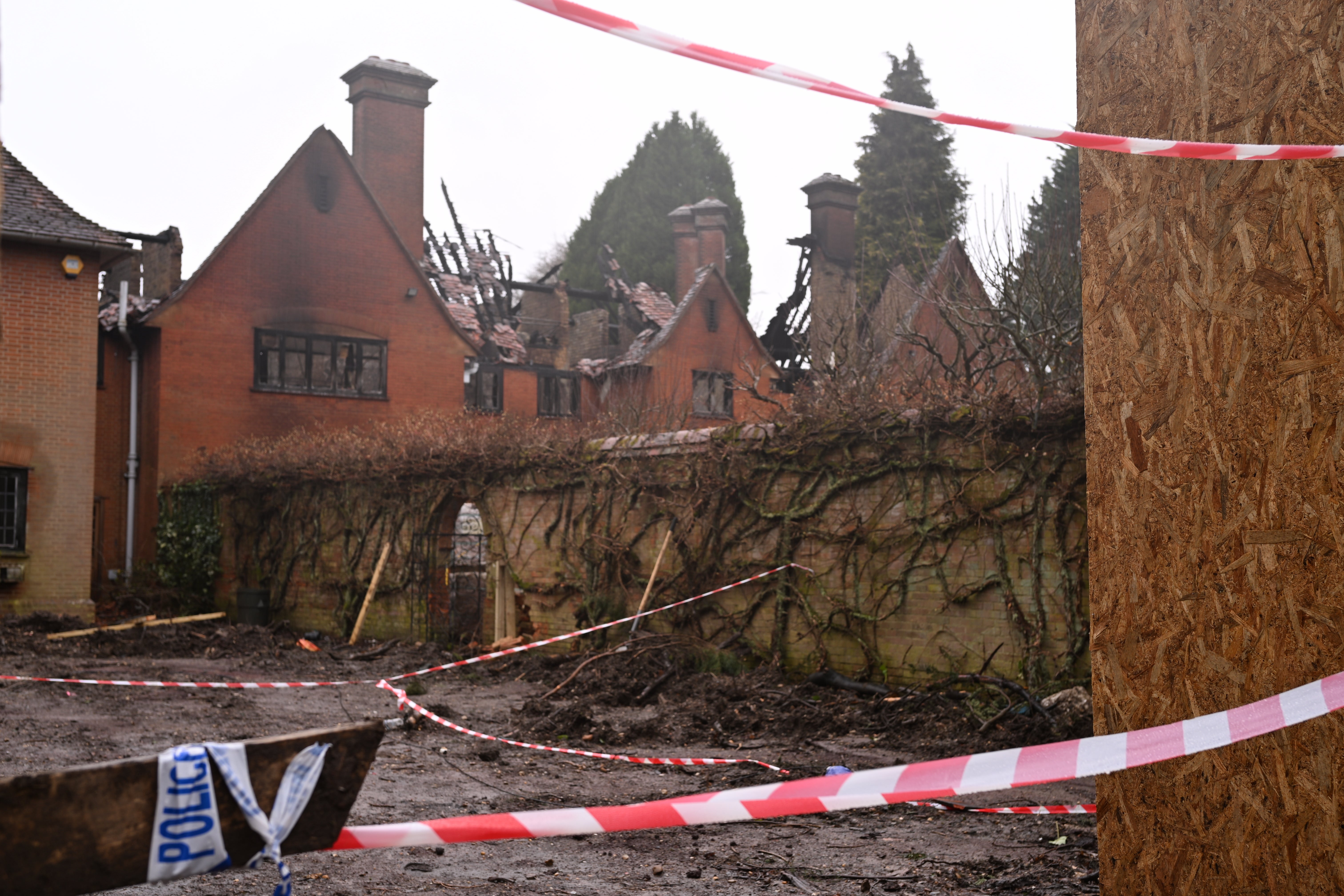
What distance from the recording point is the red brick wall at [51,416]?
18.7 m

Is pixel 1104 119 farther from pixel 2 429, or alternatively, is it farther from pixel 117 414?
pixel 117 414

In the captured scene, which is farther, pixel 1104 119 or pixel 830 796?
pixel 1104 119

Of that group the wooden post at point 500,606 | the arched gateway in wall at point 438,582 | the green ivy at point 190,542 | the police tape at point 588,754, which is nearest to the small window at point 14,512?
the green ivy at point 190,542

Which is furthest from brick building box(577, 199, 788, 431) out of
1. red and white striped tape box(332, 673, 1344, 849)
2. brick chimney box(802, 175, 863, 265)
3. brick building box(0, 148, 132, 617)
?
red and white striped tape box(332, 673, 1344, 849)

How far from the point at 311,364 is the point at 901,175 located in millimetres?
22050

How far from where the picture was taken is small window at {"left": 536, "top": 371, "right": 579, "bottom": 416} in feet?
96.7

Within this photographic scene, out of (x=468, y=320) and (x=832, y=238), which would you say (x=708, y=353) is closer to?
(x=832, y=238)

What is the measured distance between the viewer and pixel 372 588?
16.8m

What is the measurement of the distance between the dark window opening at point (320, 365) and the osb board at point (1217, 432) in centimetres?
2117

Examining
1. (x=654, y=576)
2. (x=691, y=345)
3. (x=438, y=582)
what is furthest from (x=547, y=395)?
(x=654, y=576)

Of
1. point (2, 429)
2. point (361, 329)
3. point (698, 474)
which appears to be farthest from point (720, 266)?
point (698, 474)

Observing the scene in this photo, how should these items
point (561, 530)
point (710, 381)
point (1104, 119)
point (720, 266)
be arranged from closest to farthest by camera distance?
point (1104, 119) < point (561, 530) < point (710, 381) < point (720, 266)

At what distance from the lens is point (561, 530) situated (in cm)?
1420

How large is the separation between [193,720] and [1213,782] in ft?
29.2
